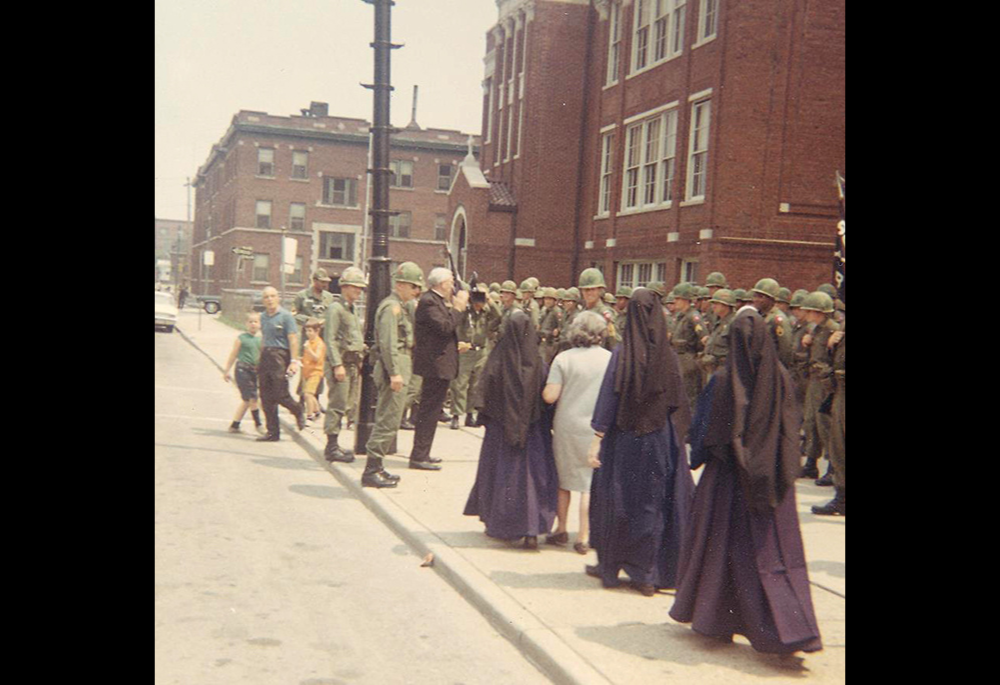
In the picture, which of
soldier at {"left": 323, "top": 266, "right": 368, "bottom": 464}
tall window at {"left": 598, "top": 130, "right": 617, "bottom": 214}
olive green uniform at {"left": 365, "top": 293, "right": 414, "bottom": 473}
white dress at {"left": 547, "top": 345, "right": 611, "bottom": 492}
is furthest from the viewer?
tall window at {"left": 598, "top": 130, "right": 617, "bottom": 214}

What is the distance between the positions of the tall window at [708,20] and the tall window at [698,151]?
144 cm

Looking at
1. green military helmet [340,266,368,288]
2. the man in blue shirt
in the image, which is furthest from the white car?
green military helmet [340,266,368,288]

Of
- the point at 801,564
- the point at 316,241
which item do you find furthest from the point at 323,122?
the point at 801,564

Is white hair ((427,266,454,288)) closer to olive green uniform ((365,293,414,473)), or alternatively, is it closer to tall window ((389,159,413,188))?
olive green uniform ((365,293,414,473))

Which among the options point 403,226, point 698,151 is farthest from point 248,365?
point 403,226

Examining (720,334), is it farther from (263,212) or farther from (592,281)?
(263,212)

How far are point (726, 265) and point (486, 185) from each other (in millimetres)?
11285

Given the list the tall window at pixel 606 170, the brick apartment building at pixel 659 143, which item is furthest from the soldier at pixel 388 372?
the tall window at pixel 606 170

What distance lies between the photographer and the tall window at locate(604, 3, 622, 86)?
84.4 ft

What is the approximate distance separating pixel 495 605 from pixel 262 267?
51.1 meters

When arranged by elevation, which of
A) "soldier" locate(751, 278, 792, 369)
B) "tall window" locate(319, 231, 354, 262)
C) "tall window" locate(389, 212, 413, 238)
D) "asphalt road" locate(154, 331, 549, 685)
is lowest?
"asphalt road" locate(154, 331, 549, 685)

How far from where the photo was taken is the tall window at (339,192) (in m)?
48.2

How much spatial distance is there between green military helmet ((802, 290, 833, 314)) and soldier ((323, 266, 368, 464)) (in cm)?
507

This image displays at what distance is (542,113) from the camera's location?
1021 inches
